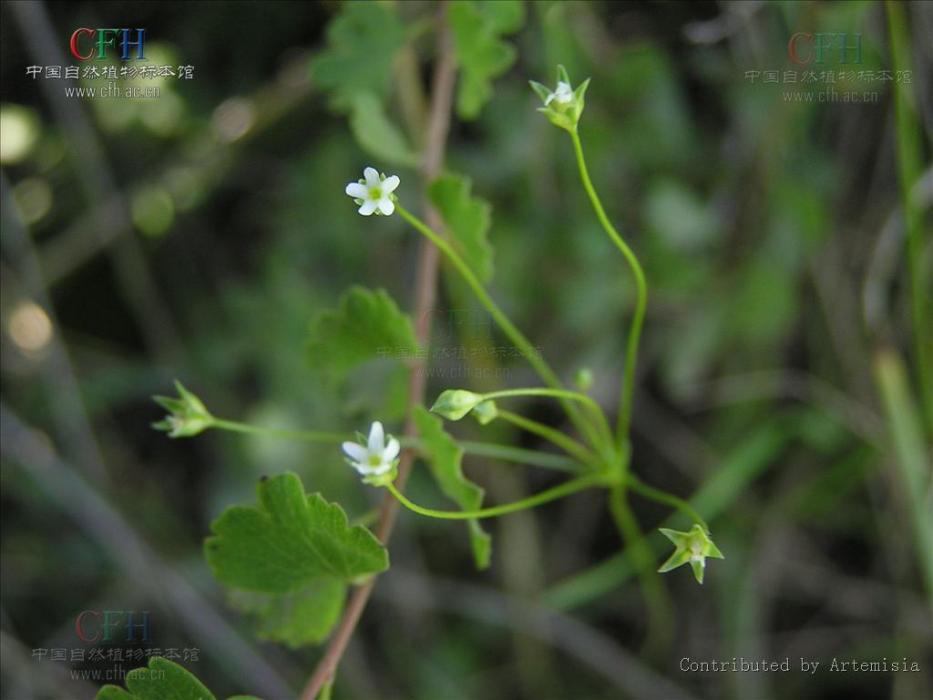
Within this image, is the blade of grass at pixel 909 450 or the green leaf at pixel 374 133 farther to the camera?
the blade of grass at pixel 909 450

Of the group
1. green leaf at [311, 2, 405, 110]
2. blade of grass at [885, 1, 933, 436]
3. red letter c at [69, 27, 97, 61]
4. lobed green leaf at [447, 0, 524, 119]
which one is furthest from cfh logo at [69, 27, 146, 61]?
blade of grass at [885, 1, 933, 436]

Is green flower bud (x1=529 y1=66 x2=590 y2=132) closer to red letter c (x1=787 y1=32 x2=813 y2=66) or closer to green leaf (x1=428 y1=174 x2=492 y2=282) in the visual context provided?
green leaf (x1=428 y1=174 x2=492 y2=282)

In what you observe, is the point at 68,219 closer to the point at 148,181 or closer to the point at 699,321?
the point at 148,181

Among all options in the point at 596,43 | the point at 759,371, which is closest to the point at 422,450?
the point at 759,371

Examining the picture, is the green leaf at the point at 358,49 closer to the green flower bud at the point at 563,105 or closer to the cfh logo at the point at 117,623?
the green flower bud at the point at 563,105

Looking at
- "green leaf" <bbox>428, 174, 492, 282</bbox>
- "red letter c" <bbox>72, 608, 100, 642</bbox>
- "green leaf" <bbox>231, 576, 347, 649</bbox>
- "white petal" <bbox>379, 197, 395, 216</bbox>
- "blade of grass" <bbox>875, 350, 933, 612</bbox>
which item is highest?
"white petal" <bbox>379, 197, 395, 216</bbox>

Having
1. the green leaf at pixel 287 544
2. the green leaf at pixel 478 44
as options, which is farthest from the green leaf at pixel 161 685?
the green leaf at pixel 478 44
